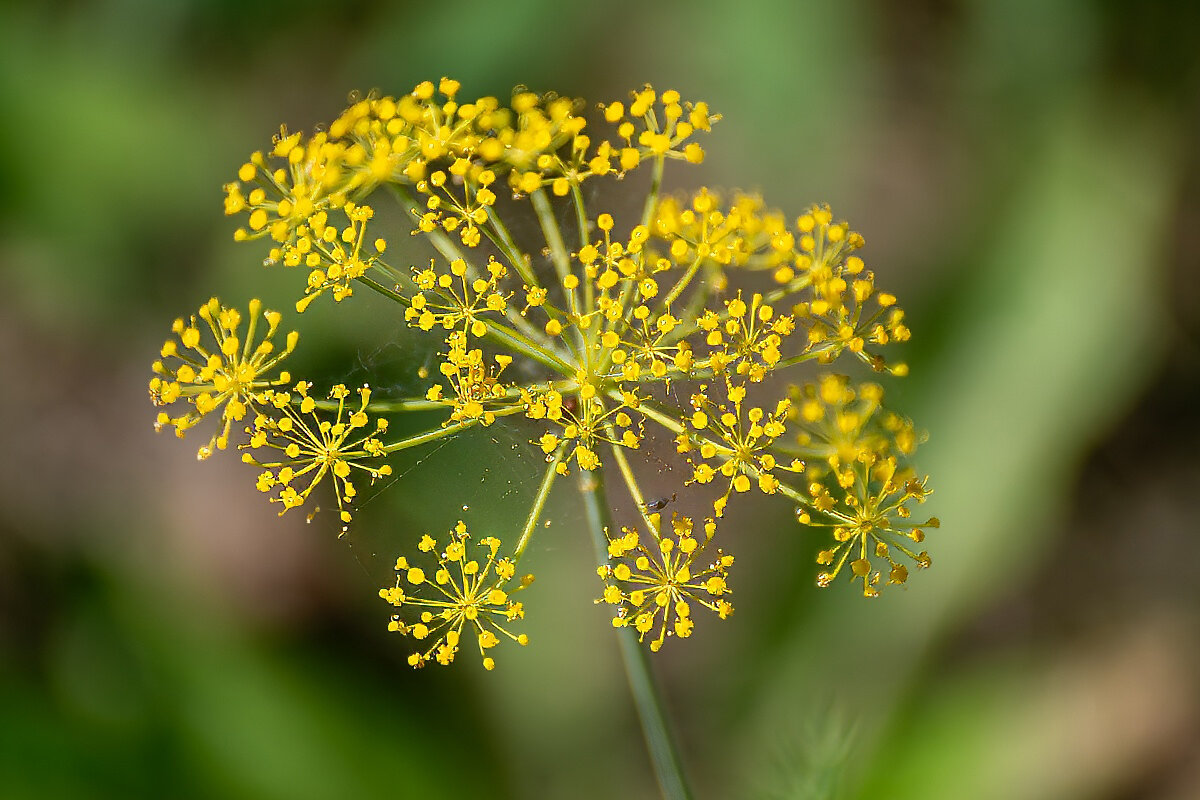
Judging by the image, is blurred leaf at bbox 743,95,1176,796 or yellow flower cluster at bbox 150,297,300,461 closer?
yellow flower cluster at bbox 150,297,300,461

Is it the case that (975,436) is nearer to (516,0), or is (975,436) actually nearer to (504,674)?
(504,674)

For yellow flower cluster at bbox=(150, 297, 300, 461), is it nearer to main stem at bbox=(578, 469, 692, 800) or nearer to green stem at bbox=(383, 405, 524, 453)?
green stem at bbox=(383, 405, 524, 453)

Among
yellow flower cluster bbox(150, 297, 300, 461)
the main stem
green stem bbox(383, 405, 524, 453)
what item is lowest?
the main stem

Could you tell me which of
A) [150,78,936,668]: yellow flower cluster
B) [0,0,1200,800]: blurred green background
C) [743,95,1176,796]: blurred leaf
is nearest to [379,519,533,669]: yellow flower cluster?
[150,78,936,668]: yellow flower cluster

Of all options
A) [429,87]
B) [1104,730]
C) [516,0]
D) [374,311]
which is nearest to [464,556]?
[374,311]

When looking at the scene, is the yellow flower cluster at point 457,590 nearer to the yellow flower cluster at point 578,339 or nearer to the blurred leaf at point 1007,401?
the yellow flower cluster at point 578,339

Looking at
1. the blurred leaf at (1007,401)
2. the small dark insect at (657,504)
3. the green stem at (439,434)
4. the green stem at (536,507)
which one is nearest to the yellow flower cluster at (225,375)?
the green stem at (439,434)
